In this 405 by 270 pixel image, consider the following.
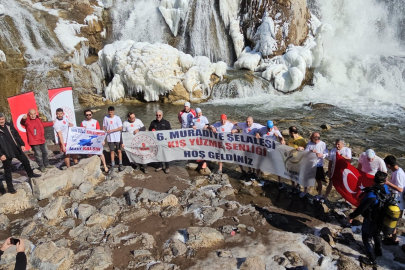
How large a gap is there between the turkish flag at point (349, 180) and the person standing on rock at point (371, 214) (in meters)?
0.93

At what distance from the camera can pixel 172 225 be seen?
5148 mm

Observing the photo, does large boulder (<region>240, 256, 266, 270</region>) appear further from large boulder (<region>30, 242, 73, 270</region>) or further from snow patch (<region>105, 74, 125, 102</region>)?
snow patch (<region>105, 74, 125, 102</region>)

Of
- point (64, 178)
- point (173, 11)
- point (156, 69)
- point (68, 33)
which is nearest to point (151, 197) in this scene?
point (64, 178)

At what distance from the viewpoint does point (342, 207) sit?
19.3ft

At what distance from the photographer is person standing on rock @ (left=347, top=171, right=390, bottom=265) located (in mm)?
4031

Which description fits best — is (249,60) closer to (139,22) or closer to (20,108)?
(139,22)

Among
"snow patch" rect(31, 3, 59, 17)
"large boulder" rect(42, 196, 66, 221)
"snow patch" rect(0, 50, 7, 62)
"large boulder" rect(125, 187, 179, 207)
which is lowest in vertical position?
"large boulder" rect(125, 187, 179, 207)

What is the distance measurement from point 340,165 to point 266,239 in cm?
210

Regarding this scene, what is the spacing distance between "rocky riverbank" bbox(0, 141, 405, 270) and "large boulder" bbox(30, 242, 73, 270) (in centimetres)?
1

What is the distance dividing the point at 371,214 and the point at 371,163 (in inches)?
52.5

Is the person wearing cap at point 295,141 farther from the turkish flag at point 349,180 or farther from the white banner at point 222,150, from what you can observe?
the turkish flag at point 349,180

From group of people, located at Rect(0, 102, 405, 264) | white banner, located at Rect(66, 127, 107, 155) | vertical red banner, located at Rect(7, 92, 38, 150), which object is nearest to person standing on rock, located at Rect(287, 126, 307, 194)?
group of people, located at Rect(0, 102, 405, 264)

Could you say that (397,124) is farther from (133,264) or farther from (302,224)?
(133,264)

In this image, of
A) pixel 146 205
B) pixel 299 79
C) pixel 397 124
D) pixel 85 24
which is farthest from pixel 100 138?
pixel 85 24
